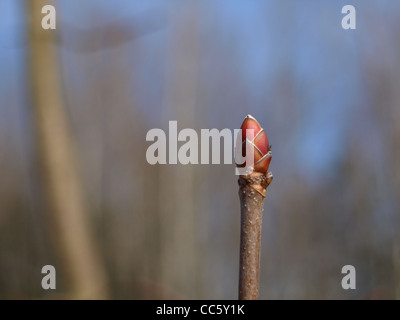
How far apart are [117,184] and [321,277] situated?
3187 millimetres

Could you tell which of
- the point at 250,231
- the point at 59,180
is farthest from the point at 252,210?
the point at 59,180

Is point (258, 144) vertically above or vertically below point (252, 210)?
above

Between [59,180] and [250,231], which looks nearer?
[250,231]

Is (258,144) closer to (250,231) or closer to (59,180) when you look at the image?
(250,231)

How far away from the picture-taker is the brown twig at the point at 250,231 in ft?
2.36

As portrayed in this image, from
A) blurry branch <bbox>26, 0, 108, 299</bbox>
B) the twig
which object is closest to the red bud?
the twig

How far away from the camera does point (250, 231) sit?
729 mm

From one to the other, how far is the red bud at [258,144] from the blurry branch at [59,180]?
1446 mm

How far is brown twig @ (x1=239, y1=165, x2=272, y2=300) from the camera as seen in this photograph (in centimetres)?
72

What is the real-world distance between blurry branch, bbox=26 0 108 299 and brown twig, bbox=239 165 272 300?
142 cm

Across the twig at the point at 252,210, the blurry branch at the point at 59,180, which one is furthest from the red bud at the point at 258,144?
the blurry branch at the point at 59,180

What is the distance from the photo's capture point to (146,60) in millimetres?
6512

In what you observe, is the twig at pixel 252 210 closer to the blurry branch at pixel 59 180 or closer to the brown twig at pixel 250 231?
the brown twig at pixel 250 231

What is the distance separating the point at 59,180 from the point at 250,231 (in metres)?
1.51
